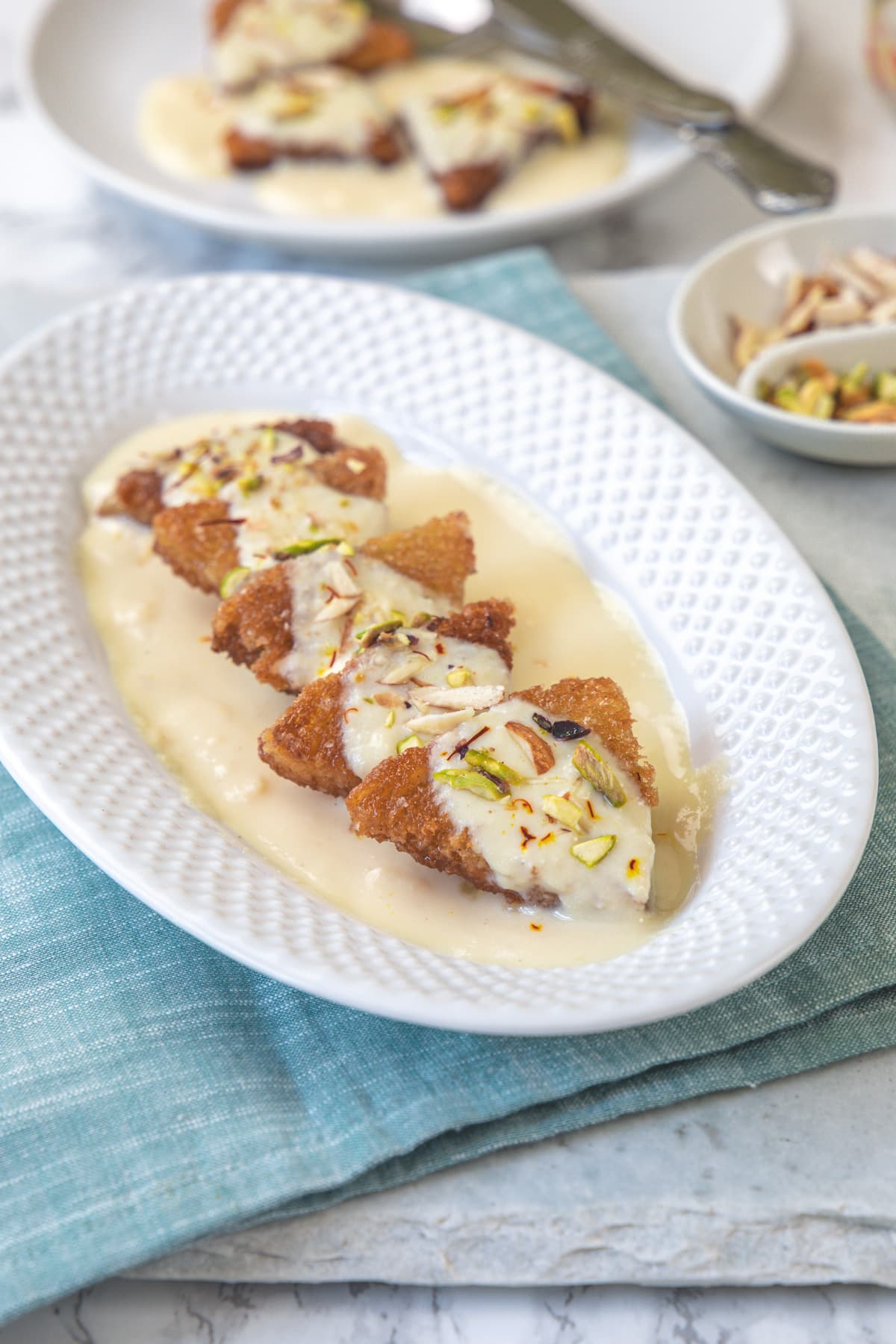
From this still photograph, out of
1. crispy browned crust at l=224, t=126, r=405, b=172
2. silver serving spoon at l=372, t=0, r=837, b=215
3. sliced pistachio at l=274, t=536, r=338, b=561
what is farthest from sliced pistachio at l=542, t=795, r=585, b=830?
crispy browned crust at l=224, t=126, r=405, b=172

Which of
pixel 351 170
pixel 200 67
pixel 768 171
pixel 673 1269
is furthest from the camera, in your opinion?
pixel 200 67

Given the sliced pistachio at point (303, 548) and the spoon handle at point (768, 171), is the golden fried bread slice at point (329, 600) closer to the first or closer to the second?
the sliced pistachio at point (303, 548)

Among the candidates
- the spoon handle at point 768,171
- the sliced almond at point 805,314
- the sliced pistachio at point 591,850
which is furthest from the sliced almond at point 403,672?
the spoon handle at point 768,171

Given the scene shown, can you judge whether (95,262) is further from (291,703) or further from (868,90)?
(868,90)

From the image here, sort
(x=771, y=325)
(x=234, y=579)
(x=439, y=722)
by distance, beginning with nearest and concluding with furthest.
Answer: (x=439, y=722) < (x=234, y=579) < (x=771, y=325)

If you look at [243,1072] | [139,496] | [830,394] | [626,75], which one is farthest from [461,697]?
[626,75]

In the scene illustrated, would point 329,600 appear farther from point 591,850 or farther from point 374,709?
point 591,850

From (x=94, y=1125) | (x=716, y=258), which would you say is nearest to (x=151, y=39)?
(x=716, y=258)
